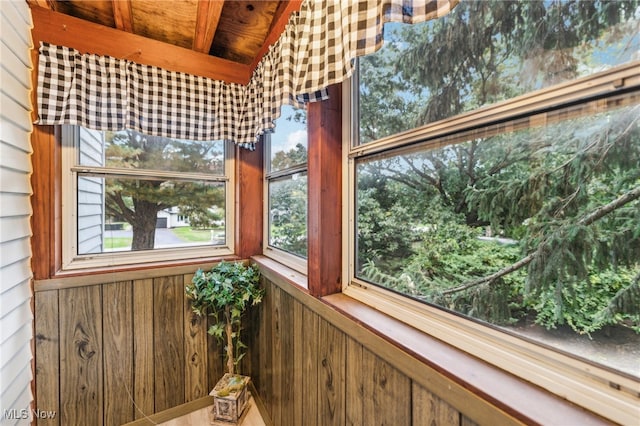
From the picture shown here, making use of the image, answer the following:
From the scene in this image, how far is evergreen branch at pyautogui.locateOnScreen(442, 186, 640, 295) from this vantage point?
0.48m

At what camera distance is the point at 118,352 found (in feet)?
5.11

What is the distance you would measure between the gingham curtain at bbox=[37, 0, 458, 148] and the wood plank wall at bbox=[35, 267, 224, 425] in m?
1.00

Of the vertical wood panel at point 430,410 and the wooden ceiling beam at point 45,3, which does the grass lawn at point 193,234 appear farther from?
the vertical wood panel at point 430,410

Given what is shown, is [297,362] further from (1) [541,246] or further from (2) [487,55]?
(2) [487,55]

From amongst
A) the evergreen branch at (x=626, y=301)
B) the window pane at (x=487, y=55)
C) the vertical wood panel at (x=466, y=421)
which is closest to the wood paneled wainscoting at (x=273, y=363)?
the vertical wood panel at (x=466, y=421)

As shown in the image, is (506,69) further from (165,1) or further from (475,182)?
(165,1)

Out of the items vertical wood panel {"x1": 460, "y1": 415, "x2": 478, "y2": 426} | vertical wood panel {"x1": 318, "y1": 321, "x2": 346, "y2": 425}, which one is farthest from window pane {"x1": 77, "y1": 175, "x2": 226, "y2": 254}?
vertical wood panel {"x1": 460, "y1": 415, "x2": 478, "y2": 426}

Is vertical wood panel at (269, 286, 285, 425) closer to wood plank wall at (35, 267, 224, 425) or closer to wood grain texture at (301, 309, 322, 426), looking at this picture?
wood grain texture at (301, 309, 322, 426)

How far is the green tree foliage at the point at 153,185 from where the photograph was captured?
5.55ft

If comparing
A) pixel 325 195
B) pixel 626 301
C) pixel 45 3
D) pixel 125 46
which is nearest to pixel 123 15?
pixel 125 46

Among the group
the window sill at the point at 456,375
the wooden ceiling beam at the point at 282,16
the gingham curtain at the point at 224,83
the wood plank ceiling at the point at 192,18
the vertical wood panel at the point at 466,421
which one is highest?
the wood plank ceiling at the point at 192,18

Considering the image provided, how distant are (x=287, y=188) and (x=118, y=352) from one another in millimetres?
1452

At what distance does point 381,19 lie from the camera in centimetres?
73

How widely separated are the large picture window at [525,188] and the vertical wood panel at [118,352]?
158 centimetres
